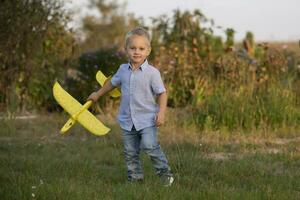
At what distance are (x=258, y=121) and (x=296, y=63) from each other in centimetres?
240

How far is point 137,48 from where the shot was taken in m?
5.07

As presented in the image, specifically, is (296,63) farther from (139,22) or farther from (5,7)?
(5,7)

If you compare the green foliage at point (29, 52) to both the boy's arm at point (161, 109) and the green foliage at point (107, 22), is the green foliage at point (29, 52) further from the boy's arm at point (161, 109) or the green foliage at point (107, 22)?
the green foliage at point (107, 22)

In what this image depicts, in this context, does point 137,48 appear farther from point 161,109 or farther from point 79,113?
point 79,113

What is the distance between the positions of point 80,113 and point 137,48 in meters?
0.70

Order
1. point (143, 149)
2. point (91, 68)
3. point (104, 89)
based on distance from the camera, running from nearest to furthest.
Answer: point (143, 149) → point (104, 89) → point (91, 68)

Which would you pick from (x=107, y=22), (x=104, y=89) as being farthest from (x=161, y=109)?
(x=107, y=22)

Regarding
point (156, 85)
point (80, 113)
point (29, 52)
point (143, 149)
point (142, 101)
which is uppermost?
point (29, 52)

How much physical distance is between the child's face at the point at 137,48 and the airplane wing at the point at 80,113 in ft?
1.87

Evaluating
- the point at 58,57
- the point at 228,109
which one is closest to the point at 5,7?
the point at 58,57

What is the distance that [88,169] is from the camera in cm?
571

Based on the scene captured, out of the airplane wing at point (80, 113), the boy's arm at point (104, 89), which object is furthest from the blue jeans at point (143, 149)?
the boy's arm at point (104, 89)

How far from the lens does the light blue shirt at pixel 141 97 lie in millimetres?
5078

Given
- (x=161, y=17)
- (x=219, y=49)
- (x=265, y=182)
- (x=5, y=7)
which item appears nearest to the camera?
(x=265, y=182)
